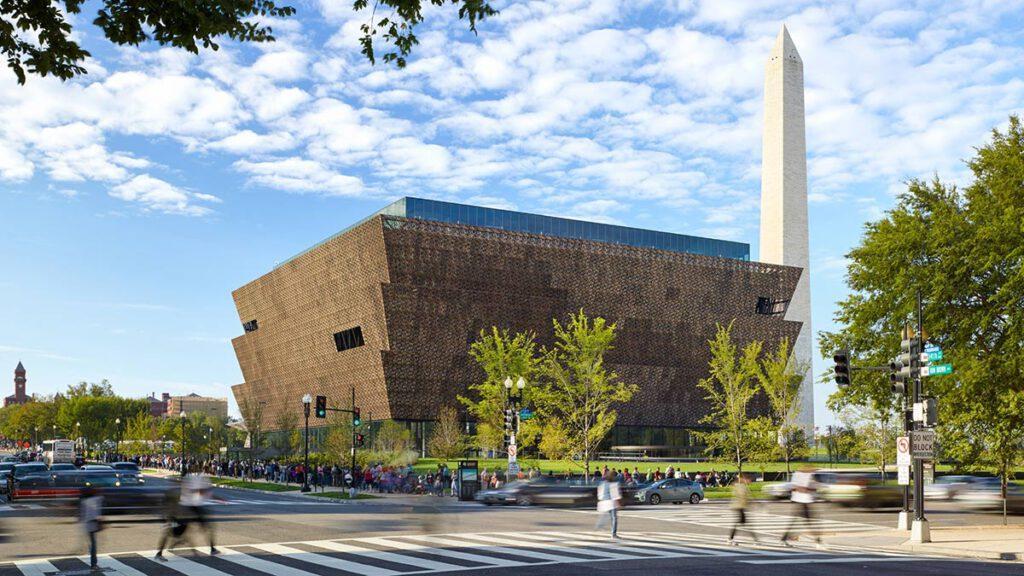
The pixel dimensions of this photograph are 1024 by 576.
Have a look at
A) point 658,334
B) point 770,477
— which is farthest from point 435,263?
point 770,477

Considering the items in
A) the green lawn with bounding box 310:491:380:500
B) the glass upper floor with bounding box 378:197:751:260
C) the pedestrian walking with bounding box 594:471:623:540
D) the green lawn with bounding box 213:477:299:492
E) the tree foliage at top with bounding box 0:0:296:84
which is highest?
the glass upper floor with bounding box 378:197:751:260

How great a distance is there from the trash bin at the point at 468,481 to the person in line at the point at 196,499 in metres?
23.8

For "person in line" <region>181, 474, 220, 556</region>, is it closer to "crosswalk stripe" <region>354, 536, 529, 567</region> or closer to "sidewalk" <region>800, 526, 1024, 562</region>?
"crosswalk stripe" <region>354, 536, 529, 567</region>

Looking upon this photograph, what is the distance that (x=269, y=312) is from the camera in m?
109

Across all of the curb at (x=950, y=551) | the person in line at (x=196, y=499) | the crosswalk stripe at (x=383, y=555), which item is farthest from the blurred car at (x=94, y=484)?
the curb at (x=950, y=551)

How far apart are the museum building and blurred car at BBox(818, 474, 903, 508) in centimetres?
4953

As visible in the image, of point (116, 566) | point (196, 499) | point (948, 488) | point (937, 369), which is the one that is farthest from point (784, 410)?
point (116, 566)

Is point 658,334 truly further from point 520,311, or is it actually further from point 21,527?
point 21,527

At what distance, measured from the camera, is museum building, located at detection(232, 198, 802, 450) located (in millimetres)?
84312

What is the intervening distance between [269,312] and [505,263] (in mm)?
34059

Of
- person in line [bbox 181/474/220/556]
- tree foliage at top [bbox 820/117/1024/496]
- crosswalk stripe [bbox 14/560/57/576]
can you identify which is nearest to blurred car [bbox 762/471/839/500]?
tree foliage at top [bbox 820/117/1024/496]

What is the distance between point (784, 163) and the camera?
107625 mm

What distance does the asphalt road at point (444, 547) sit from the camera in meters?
18.2

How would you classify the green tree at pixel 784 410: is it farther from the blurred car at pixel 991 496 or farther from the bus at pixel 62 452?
the bus at pixel 62 452
